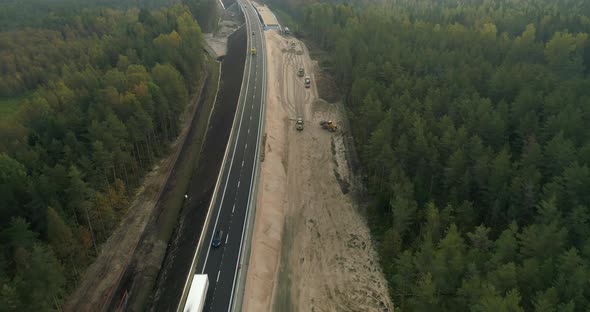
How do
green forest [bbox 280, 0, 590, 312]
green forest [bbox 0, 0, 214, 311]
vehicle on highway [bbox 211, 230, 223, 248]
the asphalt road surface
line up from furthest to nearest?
Result: vehicle on highway [bbox 211, 230, 223, 248] < the asphalt road surface < green forest [bbox 0, 0, 214, 311] < green forest [bbox 280, 0, 590, 312]

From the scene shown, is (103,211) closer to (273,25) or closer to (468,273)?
(468,273)

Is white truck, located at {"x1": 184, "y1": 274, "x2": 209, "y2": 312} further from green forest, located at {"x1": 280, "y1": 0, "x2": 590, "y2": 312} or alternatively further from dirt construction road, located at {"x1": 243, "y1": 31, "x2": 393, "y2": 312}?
green forest, located at {"x1": 280, "y1": 0, "x2": 590, "y2": 312}

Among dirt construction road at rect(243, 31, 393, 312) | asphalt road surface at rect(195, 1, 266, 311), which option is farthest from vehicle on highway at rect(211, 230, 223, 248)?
dirt construction road at rect(243, 31, 393, 312)

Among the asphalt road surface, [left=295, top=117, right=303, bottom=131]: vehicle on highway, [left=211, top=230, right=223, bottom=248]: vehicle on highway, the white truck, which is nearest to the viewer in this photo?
the white truck

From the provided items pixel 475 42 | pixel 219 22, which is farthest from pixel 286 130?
pixel 219 22

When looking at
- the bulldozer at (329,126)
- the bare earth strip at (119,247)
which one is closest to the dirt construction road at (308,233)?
the bulldozer at (329,126)

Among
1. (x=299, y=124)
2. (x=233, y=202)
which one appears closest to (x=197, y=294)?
(x=233, y=202)

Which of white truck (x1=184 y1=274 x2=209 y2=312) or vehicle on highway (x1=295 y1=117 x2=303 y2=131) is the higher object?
white truck (x1=184 y1=274 x2=209 y2=312)
